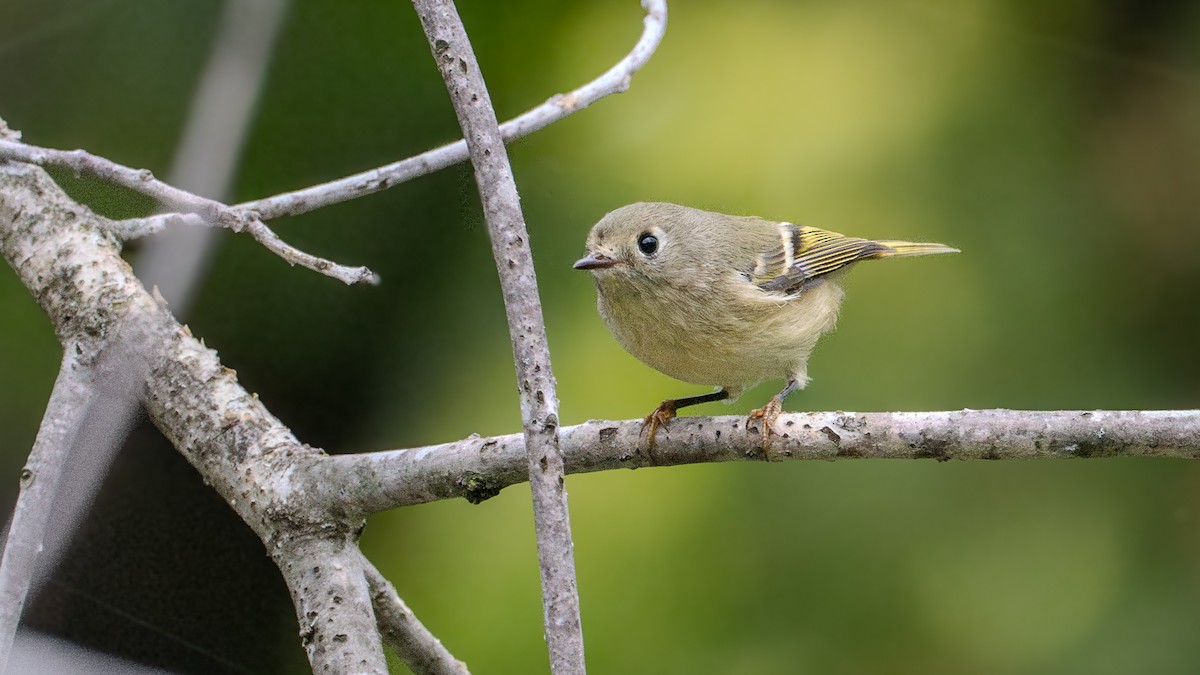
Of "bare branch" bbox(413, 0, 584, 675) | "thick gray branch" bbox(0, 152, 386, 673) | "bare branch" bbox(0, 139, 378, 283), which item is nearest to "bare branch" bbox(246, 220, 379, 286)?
"bare branch" bbox(0, 139, 378, 283)

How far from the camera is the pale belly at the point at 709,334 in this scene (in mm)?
1753

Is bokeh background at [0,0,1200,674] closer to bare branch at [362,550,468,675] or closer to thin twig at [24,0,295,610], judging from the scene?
thin twig at [24,0,295,610]

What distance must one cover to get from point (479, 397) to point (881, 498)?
3.06 feet

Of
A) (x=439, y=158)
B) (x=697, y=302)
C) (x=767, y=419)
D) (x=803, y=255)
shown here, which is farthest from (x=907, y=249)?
(x=439, y=158)

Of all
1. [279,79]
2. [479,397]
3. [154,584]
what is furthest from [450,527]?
[279,79]

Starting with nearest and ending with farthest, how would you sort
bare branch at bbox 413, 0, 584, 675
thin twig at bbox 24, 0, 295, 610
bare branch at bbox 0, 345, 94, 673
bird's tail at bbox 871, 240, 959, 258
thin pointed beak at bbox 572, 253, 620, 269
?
bare branch at bbox 413, 0, 584, 675, bare branch at bbox 0, 345, 94, 673, thin twig at bbox 24, 0, 295, 610, thin pointed beak at bbox 572, 253, 620, 269, bird's tail at bbox 871, 240, 959, 258

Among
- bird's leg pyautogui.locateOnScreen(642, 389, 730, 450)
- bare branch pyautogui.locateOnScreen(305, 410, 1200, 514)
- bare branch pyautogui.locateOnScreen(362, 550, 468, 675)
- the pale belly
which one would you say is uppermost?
the pale belly

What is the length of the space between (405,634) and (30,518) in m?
0.50

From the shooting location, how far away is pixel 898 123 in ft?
8.03

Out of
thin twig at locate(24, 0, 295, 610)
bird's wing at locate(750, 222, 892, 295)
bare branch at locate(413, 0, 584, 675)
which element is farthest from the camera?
bird's wing at locate(750, 222, 892, 295)

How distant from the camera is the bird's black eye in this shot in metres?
1.80

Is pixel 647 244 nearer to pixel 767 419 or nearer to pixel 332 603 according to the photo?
pixel 767 419

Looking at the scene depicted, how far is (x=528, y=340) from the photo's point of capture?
3.33 ft

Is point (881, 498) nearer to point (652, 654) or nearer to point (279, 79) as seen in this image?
point (652, 654)
